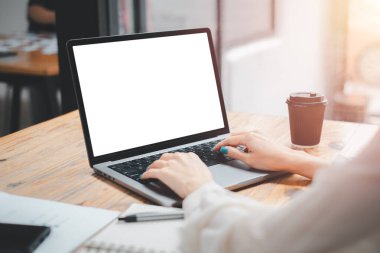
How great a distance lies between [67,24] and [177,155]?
5.13 feet

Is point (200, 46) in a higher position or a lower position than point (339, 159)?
higher

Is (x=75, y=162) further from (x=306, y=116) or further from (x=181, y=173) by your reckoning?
(x=306, y=116)

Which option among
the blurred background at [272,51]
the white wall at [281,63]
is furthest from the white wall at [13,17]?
the white wall at [281,63]

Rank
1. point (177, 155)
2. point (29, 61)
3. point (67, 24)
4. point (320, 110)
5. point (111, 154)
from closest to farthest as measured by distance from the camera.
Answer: point (177, 155), point (111, 154), point (320, 110), point (67, 24), point (29, 61)

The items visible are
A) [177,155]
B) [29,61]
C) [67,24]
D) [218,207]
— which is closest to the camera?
[218,207]

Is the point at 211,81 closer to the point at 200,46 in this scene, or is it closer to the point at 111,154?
the point at 200,46

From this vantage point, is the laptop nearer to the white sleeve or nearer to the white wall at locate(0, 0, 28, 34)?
the white sleeve

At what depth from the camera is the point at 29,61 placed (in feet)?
9.00

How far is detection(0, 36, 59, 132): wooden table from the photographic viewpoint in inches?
104

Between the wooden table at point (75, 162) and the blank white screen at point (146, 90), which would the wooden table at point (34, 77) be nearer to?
the wooden table at point (75, 162)

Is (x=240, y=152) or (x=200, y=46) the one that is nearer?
(x=240, y=152)

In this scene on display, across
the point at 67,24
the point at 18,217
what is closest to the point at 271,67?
the point at 67,24

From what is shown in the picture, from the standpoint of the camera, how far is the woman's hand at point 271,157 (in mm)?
989

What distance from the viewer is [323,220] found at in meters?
0.51
